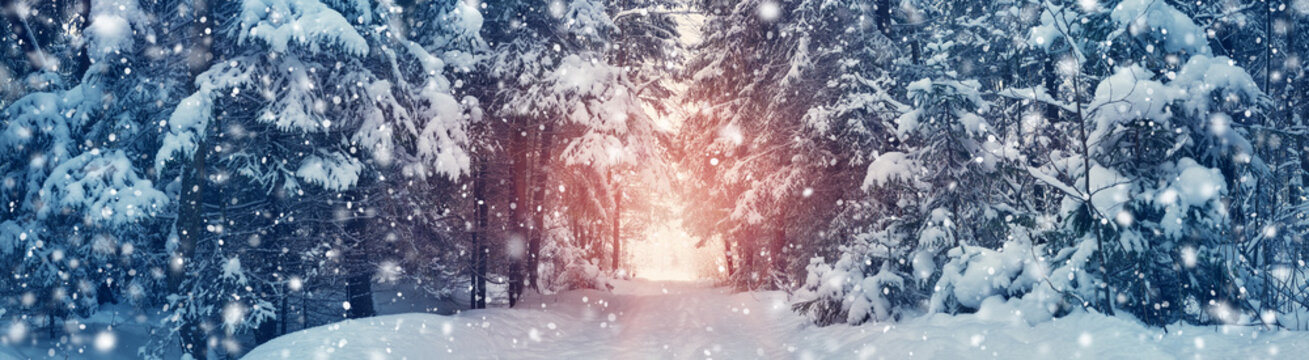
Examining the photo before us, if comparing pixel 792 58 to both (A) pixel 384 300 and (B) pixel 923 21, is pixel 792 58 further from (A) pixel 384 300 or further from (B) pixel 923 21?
(A) pixel 384 300

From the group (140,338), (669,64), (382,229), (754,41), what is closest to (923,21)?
(754,41)

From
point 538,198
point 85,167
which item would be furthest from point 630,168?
point 85,167

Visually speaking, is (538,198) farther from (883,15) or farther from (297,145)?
(883,15)

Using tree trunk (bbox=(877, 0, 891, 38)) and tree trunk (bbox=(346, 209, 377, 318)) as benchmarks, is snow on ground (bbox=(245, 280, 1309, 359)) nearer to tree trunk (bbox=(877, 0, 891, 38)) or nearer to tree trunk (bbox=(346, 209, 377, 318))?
tree trunk (bbox=(346, 209, 377, 318))

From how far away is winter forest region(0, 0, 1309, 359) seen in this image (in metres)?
6.97

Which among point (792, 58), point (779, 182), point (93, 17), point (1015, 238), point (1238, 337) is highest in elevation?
point (792, 58)

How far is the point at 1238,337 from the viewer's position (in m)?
5.85

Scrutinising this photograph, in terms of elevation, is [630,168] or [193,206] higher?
[630,168]

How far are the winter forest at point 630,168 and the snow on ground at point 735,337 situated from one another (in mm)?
66

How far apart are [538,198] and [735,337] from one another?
23.5 feet

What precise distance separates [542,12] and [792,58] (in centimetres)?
640

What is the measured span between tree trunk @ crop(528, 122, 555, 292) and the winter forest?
0.08 m

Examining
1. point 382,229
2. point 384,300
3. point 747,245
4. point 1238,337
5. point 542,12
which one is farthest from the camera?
point 747,245

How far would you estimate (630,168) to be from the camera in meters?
17.4
